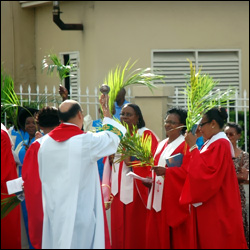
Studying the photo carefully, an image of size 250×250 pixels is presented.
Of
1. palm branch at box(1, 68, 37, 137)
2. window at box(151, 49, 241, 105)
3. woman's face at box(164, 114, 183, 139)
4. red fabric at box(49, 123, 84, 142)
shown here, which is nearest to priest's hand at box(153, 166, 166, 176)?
woman's face at box(164, 114, 183, 139)

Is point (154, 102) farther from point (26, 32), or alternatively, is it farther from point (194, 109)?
point (26, 32)

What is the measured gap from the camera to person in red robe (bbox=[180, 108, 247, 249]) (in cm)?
729

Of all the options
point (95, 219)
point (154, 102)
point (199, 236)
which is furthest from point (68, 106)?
point (154, 102)

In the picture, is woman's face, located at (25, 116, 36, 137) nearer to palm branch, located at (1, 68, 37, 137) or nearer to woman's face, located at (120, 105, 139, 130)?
palm branch, located at (1, 68, 37, 137)

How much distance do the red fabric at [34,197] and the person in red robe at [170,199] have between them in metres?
1.33

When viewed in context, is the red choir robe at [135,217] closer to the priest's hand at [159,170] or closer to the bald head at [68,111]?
the priest's hand at [159,170]

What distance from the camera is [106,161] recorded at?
8695 mm

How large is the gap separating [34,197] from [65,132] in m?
1.04

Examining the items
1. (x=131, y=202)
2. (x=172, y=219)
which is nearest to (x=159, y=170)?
(x=172, y=219)

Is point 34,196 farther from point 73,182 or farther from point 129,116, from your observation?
point 129,116

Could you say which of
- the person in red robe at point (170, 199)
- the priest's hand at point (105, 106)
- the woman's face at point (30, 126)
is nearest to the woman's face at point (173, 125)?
the person in red robe at point (170, 199)

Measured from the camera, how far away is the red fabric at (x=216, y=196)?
7289 millimetres

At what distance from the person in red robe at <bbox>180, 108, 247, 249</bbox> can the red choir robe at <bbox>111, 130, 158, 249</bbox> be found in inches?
44.3

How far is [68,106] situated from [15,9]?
31.7 feet
